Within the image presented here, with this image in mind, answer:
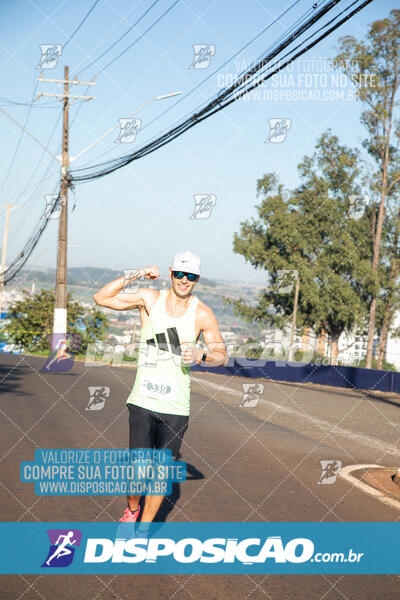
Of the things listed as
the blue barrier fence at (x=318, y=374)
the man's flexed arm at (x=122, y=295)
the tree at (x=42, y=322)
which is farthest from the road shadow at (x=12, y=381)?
the tree at (x=42, y=322)

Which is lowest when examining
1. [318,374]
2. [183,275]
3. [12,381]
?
[318,374]

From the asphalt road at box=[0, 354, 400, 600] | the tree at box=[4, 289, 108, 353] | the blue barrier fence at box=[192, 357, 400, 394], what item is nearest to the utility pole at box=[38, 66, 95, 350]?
the blue barrier fence at box=[192, 357, 400, 394]

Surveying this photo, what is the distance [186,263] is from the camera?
4.94 m

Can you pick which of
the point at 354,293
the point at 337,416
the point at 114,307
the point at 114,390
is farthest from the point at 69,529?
the point at 354,293

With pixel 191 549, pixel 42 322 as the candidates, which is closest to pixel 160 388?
pixel 191 549

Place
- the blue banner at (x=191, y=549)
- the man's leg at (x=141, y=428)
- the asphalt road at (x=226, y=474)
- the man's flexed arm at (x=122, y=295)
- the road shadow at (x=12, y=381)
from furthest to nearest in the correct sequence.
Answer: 1. the road shadow at (x=12, y=381)
2. the man's flexed arm at (x=122, y=295)
3. the man's leg at (x=141, y=428)
4. the blue banner at (x=191, y=549)
5. the asphalt road at (x=226, y=474)

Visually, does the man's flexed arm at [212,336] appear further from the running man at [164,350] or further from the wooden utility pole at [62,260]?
the wooden utility pole at [62,260]

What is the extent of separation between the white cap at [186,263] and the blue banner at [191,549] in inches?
73.8

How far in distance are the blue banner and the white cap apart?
188 cm

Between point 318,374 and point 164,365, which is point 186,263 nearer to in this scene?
point 164,365

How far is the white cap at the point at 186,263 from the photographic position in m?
4.92

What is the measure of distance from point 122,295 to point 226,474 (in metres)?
3.71

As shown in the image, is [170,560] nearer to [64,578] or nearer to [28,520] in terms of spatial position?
[64,578]

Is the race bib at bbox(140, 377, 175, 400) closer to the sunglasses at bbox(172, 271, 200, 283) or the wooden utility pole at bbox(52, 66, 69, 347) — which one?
the sunglasses at bbox(172, 271, 200, 283)
